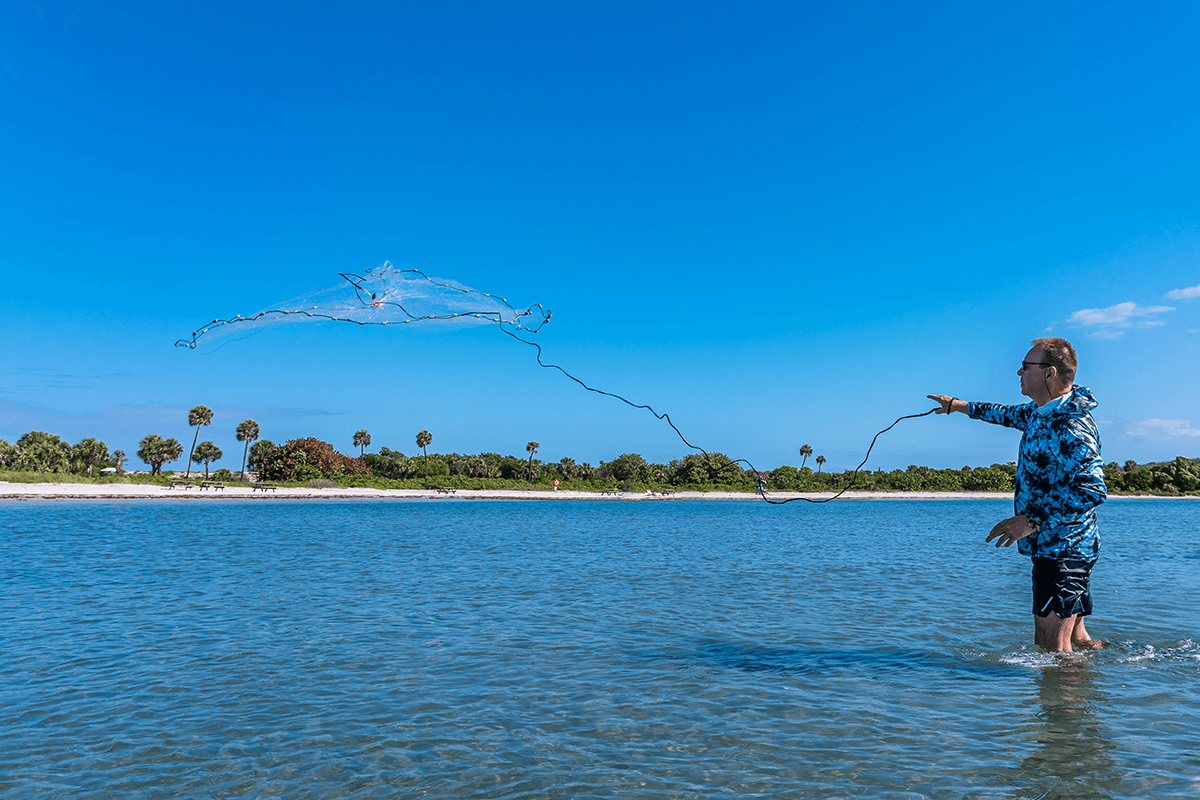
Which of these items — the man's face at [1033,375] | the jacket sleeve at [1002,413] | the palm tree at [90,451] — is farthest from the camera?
the palm tree at [90,451]

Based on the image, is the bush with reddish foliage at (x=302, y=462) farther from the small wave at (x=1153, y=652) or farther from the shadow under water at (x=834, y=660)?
the small wave at (x=1153, y=652)

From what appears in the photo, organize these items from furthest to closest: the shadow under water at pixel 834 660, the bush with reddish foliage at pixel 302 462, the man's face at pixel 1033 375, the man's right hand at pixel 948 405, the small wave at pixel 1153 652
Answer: the bush with reddish foliage at pixel 302 462, the small wave at pixel 1153 652, the shadow under water at pixel 834 660, the man's right hand at pixel 948 405, the man's face at pixel 1033 375

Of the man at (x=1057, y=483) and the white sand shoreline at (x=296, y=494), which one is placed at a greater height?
the man at (x=1057, y=483)

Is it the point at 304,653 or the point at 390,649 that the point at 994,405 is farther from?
the point at 304,653

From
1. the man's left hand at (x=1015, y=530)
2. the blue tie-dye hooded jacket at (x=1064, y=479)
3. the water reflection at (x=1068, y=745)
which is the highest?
the blue tie-dye hooded jacket at (x=1064, y=479)

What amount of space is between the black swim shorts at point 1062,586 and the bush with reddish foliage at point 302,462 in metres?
124

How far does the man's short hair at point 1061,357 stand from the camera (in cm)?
734

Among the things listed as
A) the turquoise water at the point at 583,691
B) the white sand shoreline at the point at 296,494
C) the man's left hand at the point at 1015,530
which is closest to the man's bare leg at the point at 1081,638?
the turquoise water at the point at 583,691

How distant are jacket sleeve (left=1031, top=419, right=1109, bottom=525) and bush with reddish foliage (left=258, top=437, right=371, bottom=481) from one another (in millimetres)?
123974

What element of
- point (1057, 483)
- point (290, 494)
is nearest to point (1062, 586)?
point (1057, 483)

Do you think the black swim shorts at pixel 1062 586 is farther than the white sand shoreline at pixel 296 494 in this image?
No

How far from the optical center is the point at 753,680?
893cm

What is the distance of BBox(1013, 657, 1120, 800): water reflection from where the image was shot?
5.61 metres

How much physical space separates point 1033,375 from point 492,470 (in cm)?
13958
